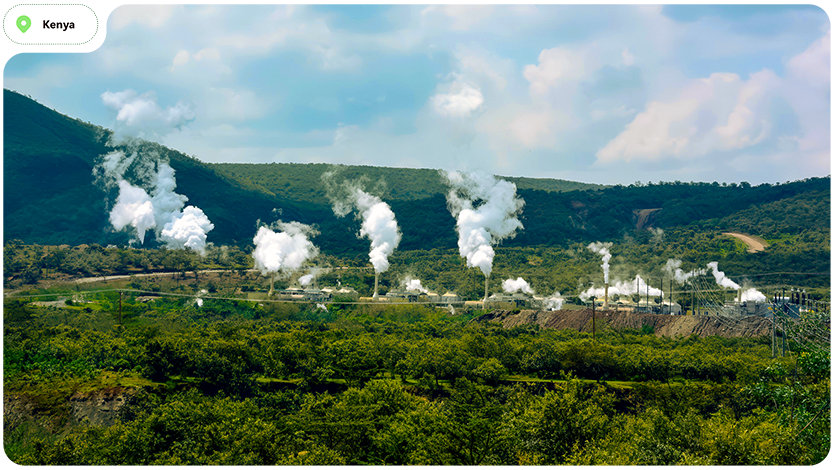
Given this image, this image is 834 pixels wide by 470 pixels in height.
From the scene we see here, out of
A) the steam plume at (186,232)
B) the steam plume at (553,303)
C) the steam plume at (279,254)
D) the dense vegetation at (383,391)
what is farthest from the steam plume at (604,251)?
the steam plume at (186,232)

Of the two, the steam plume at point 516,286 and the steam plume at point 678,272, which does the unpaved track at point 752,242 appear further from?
the steam plume at point 516,286

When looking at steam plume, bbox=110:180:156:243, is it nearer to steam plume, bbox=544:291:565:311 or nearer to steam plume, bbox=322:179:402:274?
steam plume, bbox=322:179:402:274

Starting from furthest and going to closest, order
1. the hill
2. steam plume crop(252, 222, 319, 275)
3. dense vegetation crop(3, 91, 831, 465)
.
→ 1. the hill
2. steam plume crop(252, 222, 319, 275)
3. dense vegetation crop(3, 91, 831, 465)

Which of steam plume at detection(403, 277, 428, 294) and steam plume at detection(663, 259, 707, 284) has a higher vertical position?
steam plume at detection(663, 259, 707, 284)

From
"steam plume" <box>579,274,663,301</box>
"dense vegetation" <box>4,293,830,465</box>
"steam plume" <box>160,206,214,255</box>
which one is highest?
"steam plume" <box>160,206,214,255</box>

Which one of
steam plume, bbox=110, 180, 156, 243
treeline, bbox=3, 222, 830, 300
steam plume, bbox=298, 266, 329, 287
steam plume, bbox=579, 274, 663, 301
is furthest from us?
steam plume, bbox=110, 180, 156, 243

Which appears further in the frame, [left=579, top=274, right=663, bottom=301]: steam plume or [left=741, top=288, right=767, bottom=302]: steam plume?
[left=579, top=274, right=663, bottom=301]: steam plume

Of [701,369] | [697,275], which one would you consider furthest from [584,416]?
[697,275]

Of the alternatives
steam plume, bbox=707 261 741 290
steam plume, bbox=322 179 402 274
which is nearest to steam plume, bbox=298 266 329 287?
steam plume, bbox=322 179 402 274
